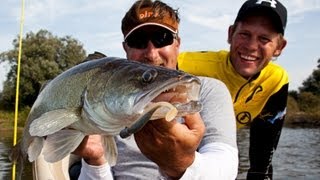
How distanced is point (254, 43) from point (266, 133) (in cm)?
141

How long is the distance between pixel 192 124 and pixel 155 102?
1.04 ft

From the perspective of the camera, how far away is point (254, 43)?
15.0 feet

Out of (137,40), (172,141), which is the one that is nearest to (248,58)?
(137,40)

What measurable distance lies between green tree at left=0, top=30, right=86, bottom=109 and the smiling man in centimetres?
4010

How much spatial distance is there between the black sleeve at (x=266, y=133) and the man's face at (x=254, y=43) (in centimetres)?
68

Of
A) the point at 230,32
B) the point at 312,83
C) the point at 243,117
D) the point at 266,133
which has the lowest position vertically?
the point at 312,83

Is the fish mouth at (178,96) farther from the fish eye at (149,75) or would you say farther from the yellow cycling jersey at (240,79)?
the yellow cycling jersey at (240,79)

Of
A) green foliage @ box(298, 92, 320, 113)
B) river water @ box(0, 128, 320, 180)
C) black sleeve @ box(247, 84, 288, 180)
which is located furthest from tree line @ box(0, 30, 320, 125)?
black sleeve @ box(247, 84, 288, 180)

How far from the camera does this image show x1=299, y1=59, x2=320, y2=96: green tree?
64.2 metres

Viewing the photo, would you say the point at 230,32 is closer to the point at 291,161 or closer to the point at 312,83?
the point at 291,161

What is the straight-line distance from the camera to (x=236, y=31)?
15.6 ft

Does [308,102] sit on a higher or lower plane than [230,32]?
lower

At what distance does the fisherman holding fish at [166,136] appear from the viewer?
85.0 inches

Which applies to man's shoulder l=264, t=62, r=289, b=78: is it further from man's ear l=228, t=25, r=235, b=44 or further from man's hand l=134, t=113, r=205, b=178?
man's hand l=134, t=113, r=205, b=178
